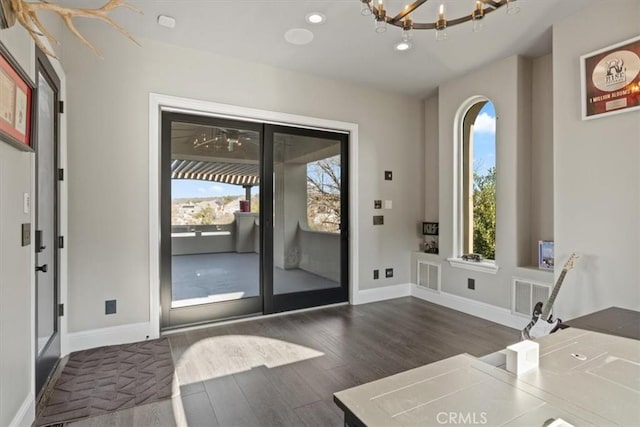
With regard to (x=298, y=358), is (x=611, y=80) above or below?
above

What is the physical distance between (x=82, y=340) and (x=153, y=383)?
Answer: 106 centimetres

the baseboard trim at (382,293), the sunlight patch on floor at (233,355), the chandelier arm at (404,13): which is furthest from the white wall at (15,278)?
the baseboard trim at (382,293)

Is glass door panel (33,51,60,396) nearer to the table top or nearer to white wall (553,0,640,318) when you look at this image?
the table top

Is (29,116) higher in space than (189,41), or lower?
lower

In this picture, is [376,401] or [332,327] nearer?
[376,401]

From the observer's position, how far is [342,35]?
312 cm

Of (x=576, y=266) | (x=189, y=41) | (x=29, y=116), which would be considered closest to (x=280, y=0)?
(x=189, y=41)

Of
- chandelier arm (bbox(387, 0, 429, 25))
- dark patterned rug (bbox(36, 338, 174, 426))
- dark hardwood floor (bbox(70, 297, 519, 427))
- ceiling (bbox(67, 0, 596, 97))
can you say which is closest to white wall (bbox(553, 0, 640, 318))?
ceiling (bbox(67, 0, 596, 97))

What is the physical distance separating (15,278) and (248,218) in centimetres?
222

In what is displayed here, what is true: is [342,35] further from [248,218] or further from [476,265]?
[476,265]

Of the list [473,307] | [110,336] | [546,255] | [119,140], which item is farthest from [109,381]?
[546,255]

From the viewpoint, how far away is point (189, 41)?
3223mm

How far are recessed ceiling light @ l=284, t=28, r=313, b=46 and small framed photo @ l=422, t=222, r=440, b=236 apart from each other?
287cm

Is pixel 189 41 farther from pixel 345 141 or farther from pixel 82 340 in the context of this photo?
pixel 82 340
